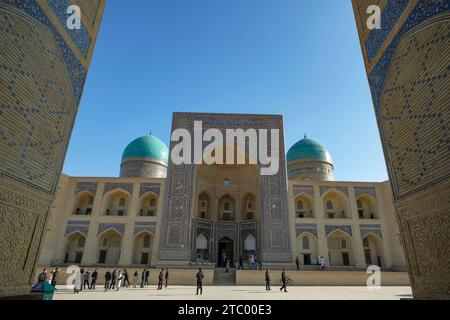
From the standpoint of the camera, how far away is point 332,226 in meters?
17.3

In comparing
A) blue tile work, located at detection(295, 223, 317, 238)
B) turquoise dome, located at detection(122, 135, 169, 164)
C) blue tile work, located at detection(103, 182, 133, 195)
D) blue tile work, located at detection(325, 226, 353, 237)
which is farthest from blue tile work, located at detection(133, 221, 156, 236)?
blue tile work, located at detection(325, 226, 353, 237)

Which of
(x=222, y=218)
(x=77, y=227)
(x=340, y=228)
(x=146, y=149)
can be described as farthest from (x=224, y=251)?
(x=146, y=149)

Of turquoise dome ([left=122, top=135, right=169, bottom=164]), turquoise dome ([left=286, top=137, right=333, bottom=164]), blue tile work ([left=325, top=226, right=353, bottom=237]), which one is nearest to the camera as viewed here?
blue tile work ([left=325, top=226, right=353, bottom=237])

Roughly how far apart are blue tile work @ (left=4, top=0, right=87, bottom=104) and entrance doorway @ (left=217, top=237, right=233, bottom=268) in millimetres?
14258

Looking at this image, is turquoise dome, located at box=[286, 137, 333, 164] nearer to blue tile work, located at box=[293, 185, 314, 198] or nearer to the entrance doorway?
blue tile work, located at box=[293, 185, 314, 198]

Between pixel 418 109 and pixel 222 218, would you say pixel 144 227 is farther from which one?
pixel 418 109

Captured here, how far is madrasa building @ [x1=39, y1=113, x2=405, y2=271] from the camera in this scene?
15719mm

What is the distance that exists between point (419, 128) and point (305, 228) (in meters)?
14.1

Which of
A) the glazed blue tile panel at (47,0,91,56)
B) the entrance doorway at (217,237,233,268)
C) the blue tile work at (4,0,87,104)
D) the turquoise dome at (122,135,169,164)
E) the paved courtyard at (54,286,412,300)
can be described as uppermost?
the turquoise dome at (122,135,169,164)

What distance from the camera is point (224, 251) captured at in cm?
1795

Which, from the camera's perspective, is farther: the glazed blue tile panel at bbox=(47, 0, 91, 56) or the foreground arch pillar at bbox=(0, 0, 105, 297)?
the glazed blue tile panel at bbox=(47, 0, 91, 56)
